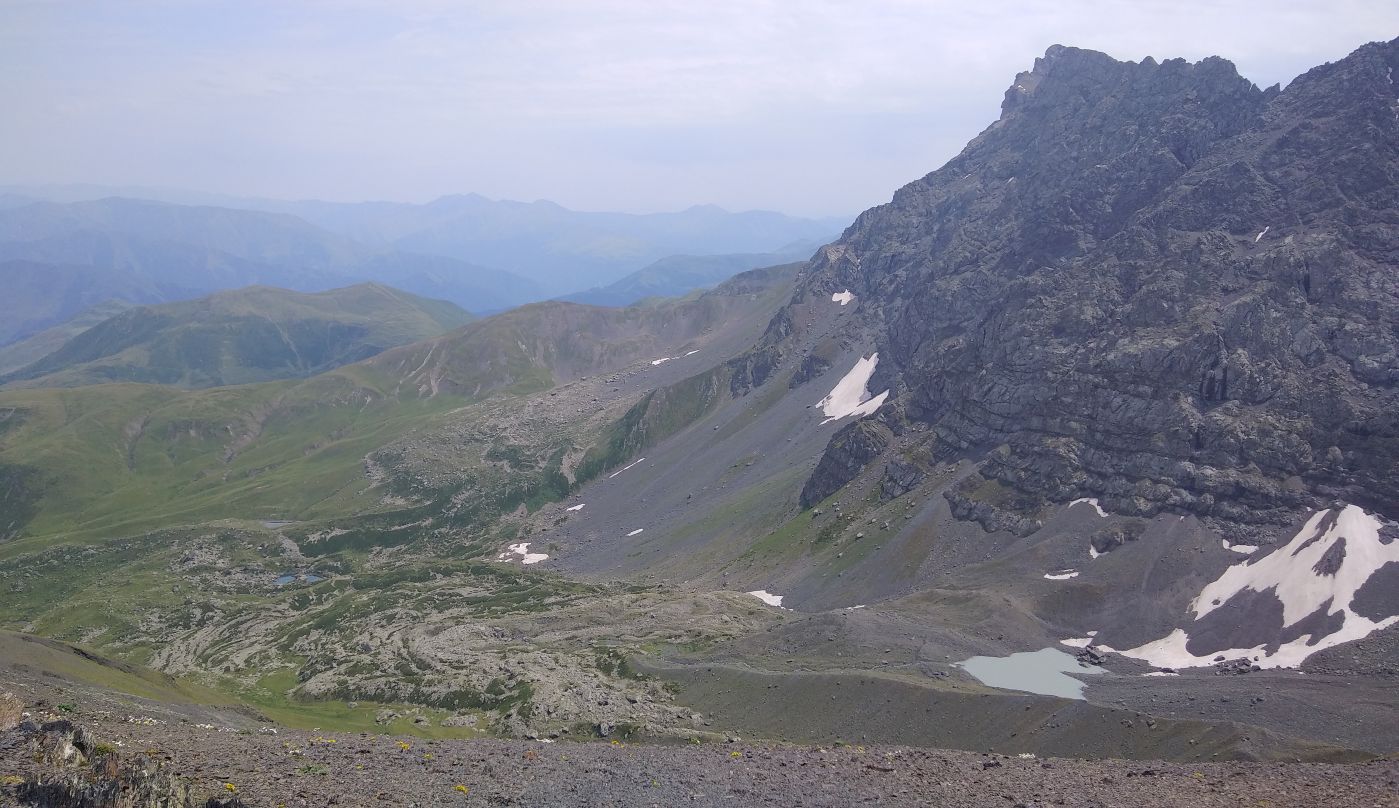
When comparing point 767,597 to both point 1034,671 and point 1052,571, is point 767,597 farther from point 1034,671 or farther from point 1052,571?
point 1034,671

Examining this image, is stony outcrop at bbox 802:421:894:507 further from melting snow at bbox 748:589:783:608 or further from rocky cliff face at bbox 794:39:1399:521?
melting snow at bbox 748:589:783:608

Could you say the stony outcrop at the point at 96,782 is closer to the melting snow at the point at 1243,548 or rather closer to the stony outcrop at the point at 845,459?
the melting snow at the point at 1243,548

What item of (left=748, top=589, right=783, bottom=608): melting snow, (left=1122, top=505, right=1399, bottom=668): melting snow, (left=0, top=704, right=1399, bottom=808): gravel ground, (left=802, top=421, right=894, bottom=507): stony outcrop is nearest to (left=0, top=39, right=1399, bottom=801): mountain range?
(left=1122, top=505, right=1399, bottom=668): melting snow

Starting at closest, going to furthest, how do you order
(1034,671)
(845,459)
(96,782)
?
A: (96,782)
(1034,671)
(845,459)

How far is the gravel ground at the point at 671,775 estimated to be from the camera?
35.5 metres

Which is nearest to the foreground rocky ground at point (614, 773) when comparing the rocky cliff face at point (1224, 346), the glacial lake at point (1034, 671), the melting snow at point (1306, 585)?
the glacial lake at point (1034, 671)

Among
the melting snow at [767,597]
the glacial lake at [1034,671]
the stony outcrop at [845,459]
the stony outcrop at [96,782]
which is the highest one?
the stony outcrop at [96,782]

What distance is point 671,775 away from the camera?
43156 mm

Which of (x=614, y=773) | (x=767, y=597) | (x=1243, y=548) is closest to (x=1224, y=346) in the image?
(x=1243, y=548)

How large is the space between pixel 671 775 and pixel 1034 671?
6936cm

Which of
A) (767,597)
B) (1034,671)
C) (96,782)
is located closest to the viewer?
(96,782)

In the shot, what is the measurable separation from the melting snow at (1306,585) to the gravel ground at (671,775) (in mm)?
55795

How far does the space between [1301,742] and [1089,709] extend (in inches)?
628

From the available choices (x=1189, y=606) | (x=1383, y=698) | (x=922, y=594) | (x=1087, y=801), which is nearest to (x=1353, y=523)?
(x=1189, y=606)
